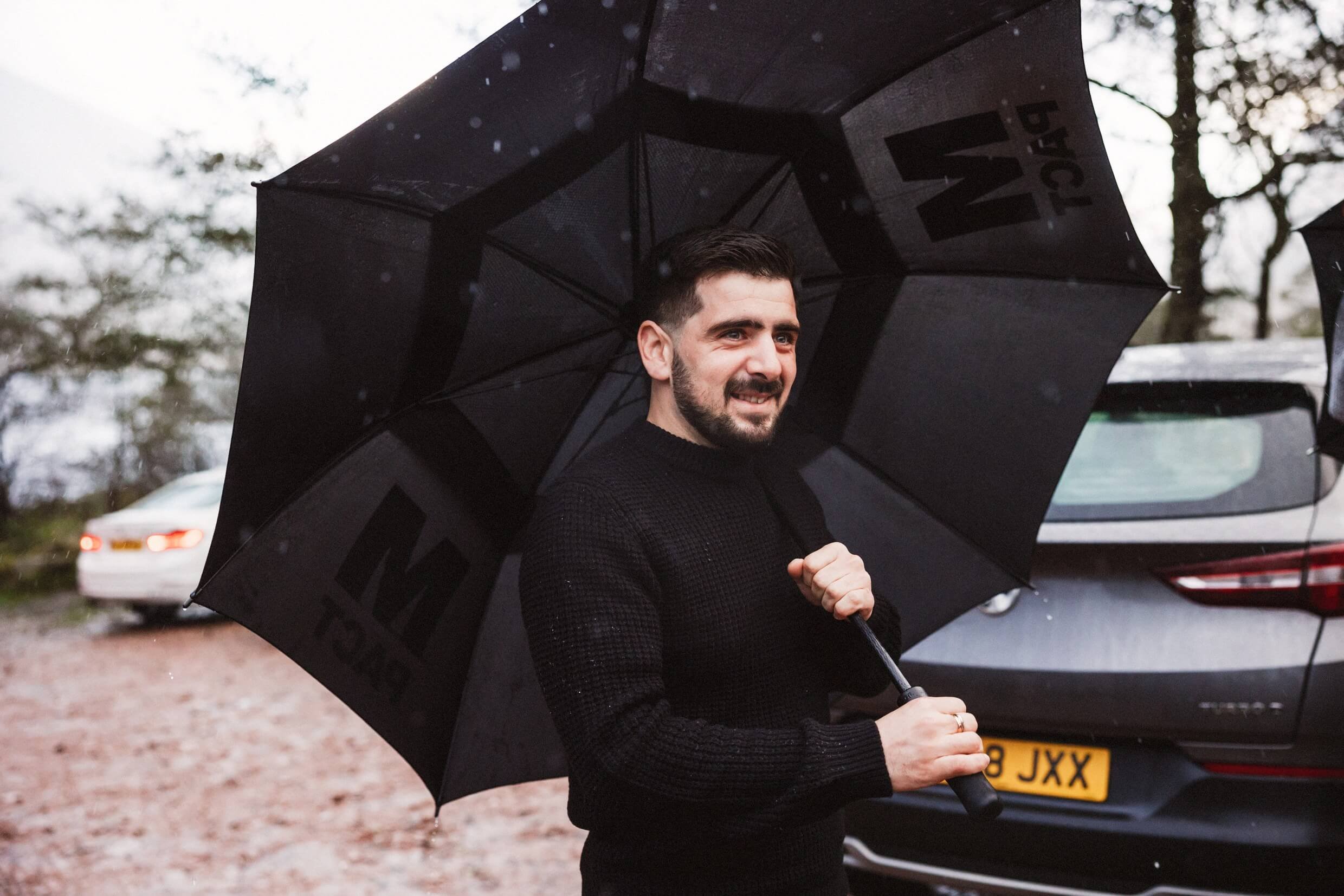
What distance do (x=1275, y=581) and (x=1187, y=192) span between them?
5514 mm

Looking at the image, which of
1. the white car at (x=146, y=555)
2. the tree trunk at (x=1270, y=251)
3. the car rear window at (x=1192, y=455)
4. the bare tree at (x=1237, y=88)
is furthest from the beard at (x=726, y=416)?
the white car at (x=146, y=555)

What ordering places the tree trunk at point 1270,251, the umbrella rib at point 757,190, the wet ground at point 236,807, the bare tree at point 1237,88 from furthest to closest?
the tree trunk at point 1270,251 → the bare tree at point 1237,88 → the wet ground at point 236,807 → the umbrella rib at point 757,190

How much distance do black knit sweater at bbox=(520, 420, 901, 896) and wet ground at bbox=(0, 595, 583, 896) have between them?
2429 mm

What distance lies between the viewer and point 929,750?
143cm

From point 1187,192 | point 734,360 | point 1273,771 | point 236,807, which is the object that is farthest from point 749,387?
point 1187,192

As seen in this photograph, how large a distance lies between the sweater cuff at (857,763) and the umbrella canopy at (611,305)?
0.81m

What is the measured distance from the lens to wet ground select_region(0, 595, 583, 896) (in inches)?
160

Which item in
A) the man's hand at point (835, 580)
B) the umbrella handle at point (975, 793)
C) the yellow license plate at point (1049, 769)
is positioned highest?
the man's hand at point (835, 580)

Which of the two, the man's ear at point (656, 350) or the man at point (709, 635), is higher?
the man's ear at point (656, 350)

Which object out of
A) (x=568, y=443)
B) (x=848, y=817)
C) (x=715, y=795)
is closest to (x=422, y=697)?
(x=568, y=443)

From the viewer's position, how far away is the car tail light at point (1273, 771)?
2.43m

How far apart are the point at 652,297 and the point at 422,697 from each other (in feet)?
2.91

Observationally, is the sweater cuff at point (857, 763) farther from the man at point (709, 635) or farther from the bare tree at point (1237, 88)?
the bare tree at point (1237, 88)

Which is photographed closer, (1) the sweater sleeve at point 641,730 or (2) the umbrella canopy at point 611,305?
(1) the sweater sleeve at point 641,730
